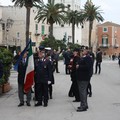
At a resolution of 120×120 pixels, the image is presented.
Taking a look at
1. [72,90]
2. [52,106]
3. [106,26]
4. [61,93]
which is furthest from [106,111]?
[106,26]

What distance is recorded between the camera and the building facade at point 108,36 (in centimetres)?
13425

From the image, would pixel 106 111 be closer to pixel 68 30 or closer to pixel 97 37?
pixel 68 30

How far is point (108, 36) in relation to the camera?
13425 cm

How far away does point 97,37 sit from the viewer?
135m

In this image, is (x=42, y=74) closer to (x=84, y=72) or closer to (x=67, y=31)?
(x=84, y=72)

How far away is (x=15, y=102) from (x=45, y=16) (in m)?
50.8

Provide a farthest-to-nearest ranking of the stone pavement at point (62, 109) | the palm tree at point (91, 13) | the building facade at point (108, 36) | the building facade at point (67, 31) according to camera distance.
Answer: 1. the building facade at point (108, 36)
2. the building facade at point (67, 31)
3. the palm tree at point (91, 13)
4. the stone pavement at point (62, 109)

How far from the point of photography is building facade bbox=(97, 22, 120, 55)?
13425 centimetres

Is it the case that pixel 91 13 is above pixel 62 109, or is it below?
above

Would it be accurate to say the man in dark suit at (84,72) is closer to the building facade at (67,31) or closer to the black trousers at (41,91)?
the black trousers at (41,91)

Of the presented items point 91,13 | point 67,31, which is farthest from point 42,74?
point 67,31

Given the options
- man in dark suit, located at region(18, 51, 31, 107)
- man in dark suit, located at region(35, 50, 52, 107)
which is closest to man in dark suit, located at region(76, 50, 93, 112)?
man in dark suit, located at region(35, 50, 52, 107)

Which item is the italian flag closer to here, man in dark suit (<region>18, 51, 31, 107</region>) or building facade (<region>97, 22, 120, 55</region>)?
man in dark suit (<region>18, 51, 31, 107</region>)

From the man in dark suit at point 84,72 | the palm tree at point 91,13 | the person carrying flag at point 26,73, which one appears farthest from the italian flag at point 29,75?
the palm tree at point 91,13
